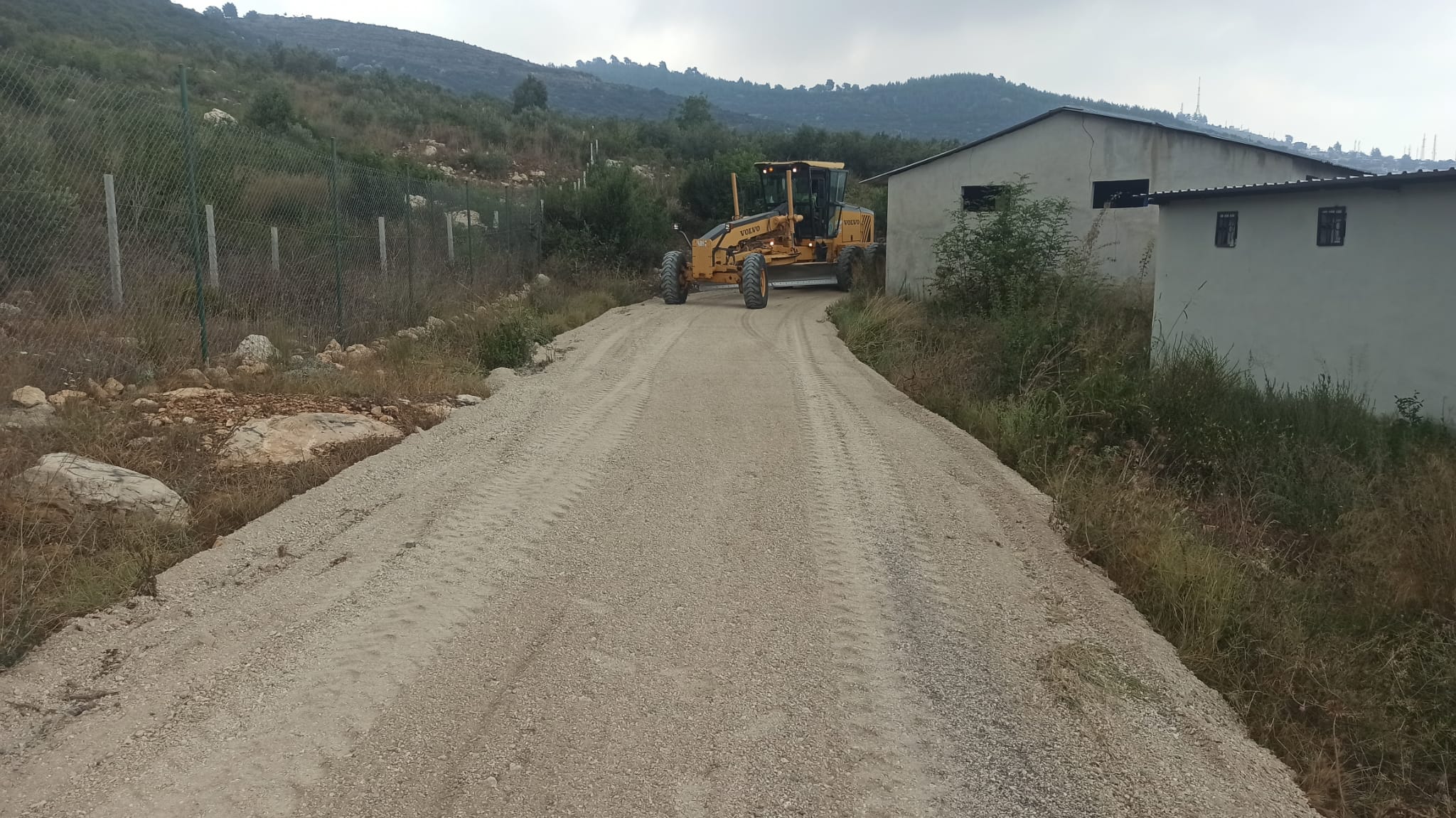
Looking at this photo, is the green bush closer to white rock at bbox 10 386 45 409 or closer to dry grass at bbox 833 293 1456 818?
dry grass at bbox 833 293 1456 818

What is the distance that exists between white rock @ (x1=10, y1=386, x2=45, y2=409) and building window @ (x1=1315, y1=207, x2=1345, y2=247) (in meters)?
12.6

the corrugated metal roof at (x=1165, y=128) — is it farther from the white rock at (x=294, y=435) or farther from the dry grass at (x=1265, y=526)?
the white rock at (x=294, y=435)

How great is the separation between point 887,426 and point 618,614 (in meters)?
5.08

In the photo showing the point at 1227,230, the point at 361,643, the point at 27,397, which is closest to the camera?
the point at 361,643

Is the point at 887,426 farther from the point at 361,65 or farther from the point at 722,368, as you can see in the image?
the point at 361,65

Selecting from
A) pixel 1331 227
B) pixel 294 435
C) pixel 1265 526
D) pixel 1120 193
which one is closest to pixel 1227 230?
pixel 1331 227

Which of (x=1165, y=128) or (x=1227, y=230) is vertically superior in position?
(x=1165, y=128)

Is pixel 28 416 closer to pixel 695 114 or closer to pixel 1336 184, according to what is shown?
pixel 1336 184

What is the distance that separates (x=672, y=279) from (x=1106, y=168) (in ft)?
30.5

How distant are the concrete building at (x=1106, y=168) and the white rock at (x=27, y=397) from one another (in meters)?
15.6

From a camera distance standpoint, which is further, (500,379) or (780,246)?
(780,246)

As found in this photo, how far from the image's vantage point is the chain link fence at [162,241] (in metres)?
8.62

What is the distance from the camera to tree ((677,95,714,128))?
60869mm

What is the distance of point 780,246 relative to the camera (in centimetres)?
2319
